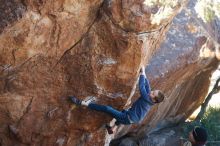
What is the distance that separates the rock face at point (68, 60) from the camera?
757cm

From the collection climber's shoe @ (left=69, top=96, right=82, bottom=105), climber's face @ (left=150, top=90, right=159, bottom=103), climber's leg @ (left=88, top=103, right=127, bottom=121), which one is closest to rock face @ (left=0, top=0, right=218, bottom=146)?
climber's shoe @ (left=69, top=96, right=82, bottom=105)

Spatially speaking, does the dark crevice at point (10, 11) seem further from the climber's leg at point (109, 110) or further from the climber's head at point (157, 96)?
the climber's head at point (157, 96)

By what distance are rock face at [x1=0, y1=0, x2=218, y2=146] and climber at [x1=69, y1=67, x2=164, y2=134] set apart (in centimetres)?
19

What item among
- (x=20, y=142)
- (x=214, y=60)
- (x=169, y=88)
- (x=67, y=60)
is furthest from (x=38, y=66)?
(x=214, y=60)

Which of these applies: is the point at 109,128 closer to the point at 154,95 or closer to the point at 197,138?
the point at 154,95

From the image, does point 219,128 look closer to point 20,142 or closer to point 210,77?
point 210,77

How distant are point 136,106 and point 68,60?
178 cm

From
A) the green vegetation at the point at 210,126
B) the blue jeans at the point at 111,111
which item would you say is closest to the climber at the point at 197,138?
the blue jeans at the point at 111,111

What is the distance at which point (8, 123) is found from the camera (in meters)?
8.78

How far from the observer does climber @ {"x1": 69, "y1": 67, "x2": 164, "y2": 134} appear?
26.4 ft

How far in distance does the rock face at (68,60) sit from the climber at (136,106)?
0.19 m

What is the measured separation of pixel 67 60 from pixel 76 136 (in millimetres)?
2123

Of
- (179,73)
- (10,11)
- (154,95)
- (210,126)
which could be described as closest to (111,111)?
(154,95)

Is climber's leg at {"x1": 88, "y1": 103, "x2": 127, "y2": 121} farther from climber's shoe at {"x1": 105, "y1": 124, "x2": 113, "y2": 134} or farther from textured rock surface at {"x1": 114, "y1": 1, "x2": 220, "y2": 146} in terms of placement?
textured rock surface at {"x1": 114, "y1": 1, "x2": 220, "y2": 146}
